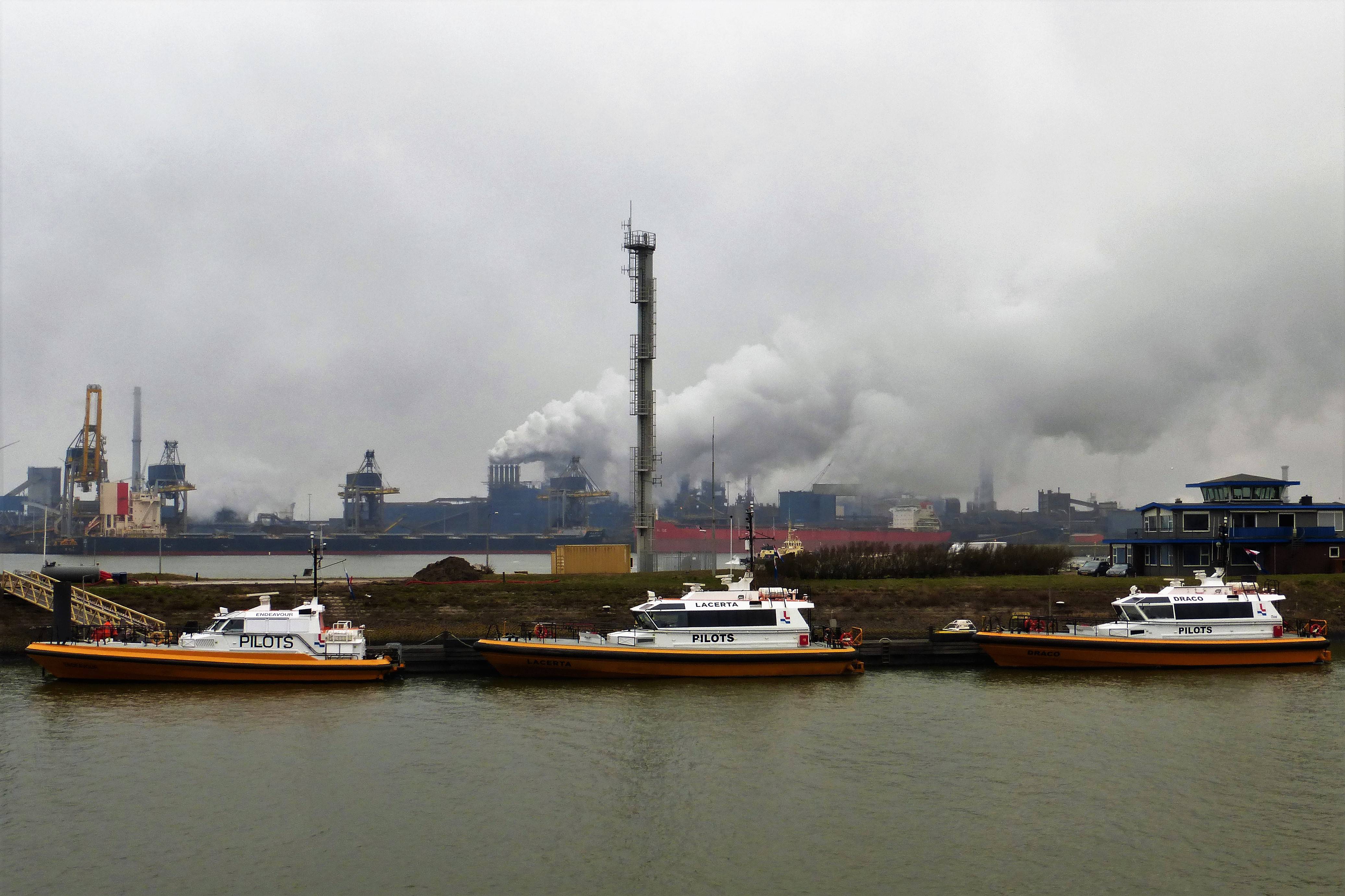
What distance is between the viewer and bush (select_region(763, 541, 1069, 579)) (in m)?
55.1

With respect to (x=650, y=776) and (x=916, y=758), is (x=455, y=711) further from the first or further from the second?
(x=916, y=758)

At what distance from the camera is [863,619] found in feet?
152

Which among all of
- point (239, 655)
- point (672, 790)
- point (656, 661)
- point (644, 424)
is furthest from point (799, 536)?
point (672, 790)

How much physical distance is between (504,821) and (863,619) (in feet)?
92.0

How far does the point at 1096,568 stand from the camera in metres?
66.1

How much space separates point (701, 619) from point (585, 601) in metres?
12.9

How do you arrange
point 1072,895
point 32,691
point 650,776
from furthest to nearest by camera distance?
1. point 32,691
2. point 650,776
3. point 1072,895

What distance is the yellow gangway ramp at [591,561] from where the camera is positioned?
64.9 m

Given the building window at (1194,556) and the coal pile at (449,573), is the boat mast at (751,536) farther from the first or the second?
the building window at (1194,556)

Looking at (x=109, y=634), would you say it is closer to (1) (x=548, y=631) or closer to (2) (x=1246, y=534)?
(1) (x=548, y=631)

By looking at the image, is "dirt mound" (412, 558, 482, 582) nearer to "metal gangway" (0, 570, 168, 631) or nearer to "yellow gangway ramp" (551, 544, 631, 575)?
"yellow gangway ramp" (551, 544, 631, 575)

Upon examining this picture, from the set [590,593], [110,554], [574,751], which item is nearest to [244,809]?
[574,751]

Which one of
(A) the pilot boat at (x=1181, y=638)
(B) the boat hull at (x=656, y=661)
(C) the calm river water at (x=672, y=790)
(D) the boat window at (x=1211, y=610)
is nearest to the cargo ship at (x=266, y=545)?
(B) the boat hull at (x=656, y=661)

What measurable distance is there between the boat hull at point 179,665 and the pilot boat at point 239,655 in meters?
0.02
